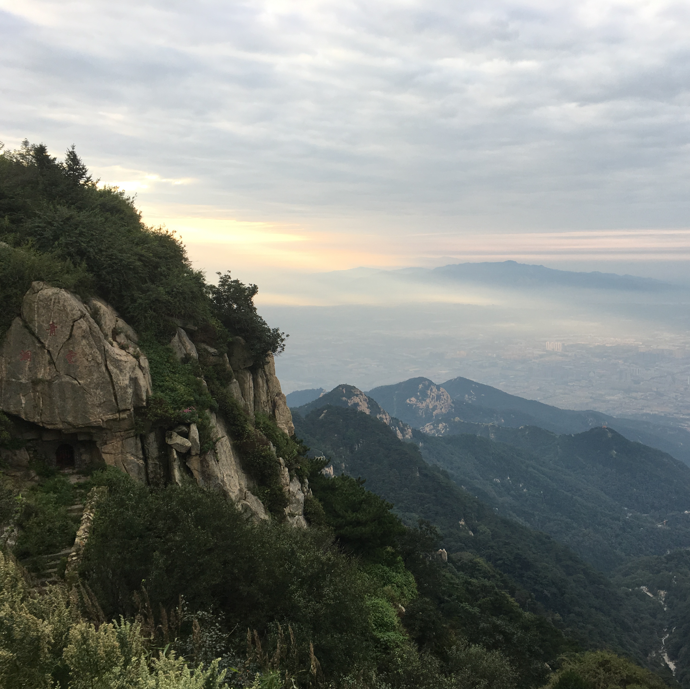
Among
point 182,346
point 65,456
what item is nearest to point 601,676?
point 182,346

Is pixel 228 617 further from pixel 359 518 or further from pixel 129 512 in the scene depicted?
pixel 359 518

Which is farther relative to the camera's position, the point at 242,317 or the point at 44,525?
the point at 242,317

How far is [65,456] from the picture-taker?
56.0 feet

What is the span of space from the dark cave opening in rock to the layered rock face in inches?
1.2

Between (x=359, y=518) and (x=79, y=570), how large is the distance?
17.2 meters

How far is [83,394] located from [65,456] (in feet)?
9.14

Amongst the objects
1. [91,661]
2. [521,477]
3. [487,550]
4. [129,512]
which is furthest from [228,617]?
[521,477]

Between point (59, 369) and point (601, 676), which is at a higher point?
point (59, 369)

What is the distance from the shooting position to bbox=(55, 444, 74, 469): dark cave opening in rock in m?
16.9

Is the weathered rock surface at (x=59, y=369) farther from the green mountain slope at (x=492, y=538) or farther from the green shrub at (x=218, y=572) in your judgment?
the green mountain slope at (x=492, y=538)

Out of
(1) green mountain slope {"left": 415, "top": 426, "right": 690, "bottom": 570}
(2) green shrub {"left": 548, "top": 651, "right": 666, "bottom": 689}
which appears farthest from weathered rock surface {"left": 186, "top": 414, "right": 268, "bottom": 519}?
(1) green mountain slope {"left": 415, "top": 426, "right": 690, "bottom": 570}

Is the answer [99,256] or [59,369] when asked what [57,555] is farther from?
[99,256]

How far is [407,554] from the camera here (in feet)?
103

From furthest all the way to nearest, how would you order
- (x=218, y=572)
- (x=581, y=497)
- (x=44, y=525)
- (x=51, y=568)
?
1. (x=581, y=497)
2. (x=44, y=525)
3. (x=51, y=568)
4. (x=218, y=572)
